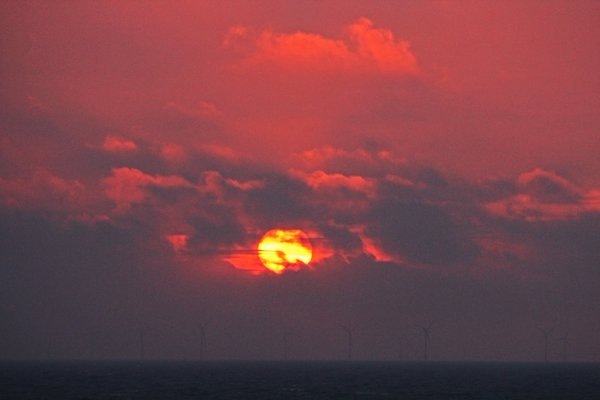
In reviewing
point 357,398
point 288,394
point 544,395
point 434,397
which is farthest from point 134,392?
point 544,395

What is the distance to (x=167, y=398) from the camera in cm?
14700

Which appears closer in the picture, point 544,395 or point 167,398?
point 167,398

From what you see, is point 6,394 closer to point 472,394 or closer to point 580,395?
point 472,394

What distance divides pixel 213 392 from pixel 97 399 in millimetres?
27465

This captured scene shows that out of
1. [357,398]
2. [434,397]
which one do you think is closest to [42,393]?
[357,398]

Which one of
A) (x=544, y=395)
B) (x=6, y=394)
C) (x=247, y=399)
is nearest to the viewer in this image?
(x=247, y=399)

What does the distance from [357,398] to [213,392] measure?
31.1m

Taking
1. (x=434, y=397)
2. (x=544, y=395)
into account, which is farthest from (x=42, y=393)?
(x=544, y=395)

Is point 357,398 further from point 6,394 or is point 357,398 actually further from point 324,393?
point 6,394

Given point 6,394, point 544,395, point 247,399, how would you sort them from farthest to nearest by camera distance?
point 544,395 → point 6,394 → point 247,399

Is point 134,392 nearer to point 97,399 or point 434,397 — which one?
point 97,399

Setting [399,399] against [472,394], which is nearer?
[399,399]

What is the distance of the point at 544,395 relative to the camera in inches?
6521

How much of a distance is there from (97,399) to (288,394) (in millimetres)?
35124
